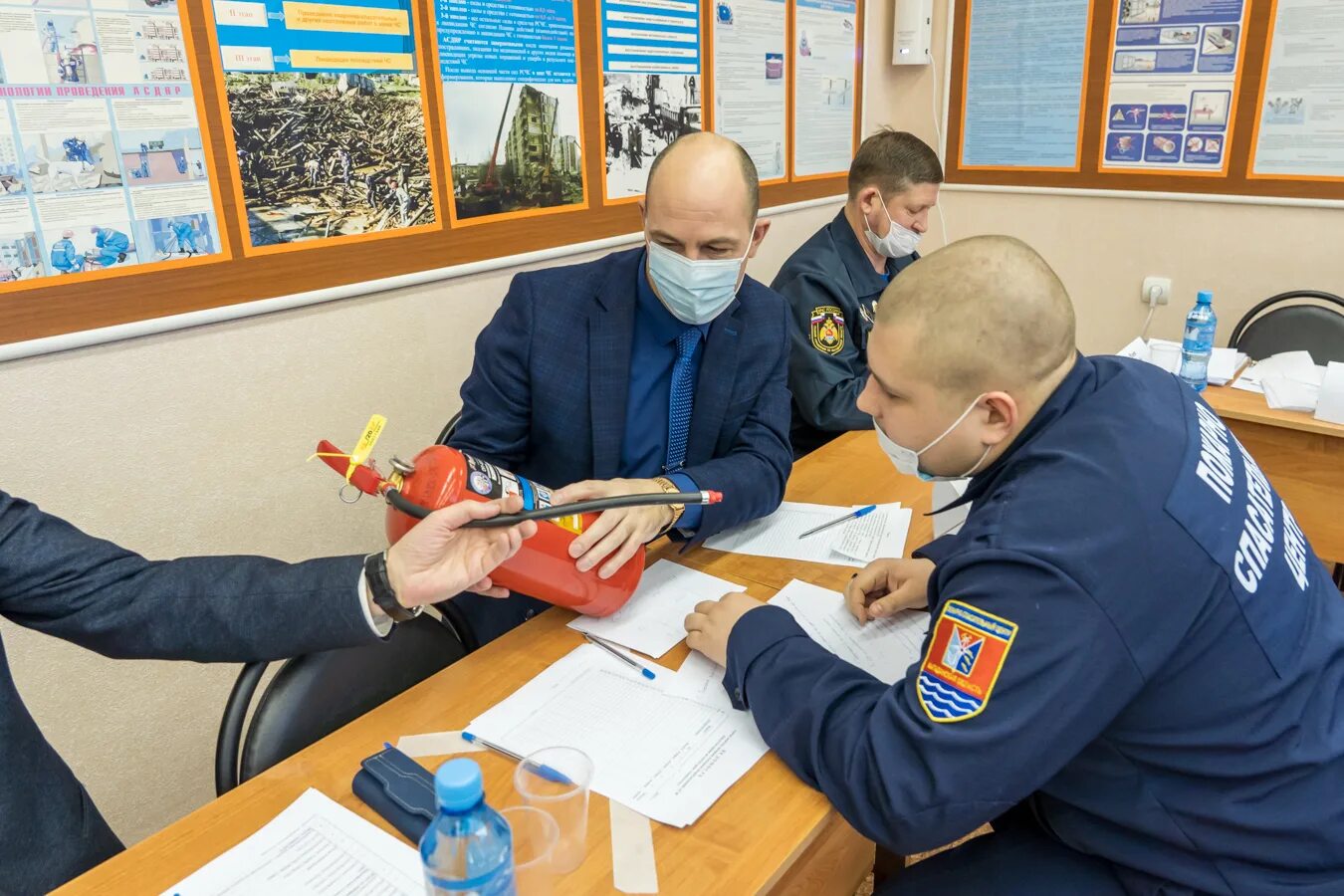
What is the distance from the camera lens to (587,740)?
992mm

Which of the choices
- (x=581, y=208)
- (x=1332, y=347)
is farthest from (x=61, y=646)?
(x=1332, y=347)

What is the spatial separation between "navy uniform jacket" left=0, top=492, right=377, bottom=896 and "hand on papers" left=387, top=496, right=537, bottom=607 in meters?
0.06

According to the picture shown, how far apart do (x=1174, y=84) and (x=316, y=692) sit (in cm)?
348

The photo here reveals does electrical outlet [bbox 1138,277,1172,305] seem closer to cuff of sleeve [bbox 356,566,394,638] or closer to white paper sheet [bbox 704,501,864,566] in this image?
white paper sheet [bbox 704,501,864,566]

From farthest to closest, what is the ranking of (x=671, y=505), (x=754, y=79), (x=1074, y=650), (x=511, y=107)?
(x=754, y=79) < (x=511, y=107) < (x=671, y=505) < (x=1074, y=650)

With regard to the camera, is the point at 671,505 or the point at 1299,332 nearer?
the point at 671,505

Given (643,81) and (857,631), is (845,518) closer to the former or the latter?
(857,631)

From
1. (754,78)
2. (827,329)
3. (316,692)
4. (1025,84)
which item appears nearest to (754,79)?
Answer: (754,78)

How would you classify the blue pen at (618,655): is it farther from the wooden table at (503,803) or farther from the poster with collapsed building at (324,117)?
the poster with collapsed building at (324,117)

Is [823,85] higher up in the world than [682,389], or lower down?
higher up

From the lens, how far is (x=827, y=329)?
92.4 inches

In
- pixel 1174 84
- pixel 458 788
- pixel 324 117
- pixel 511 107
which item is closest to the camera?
pixel 458 788

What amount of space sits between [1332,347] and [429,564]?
9.22 ft

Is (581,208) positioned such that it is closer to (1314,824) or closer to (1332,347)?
(1314,824)
